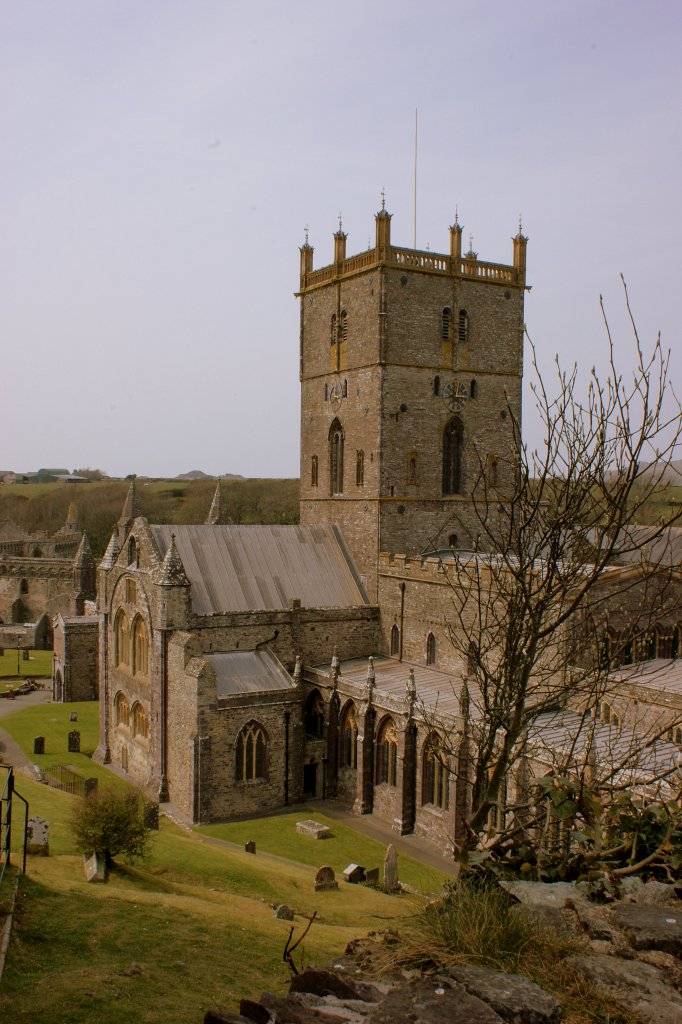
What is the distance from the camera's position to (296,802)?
3100 centimetres

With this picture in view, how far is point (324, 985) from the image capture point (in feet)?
23.3

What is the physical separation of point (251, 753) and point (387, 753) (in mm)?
4829

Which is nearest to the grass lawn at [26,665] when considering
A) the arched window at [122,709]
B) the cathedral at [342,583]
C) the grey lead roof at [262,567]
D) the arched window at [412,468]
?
the arched window at [122,709]

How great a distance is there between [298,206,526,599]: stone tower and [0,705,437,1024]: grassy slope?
14.7 meters

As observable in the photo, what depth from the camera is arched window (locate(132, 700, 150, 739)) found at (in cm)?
3381

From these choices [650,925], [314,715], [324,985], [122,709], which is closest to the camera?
[324,985]

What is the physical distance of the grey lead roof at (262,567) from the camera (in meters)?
32.7

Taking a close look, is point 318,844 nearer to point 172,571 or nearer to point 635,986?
point 172,571

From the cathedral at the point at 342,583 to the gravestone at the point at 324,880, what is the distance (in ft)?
17.5

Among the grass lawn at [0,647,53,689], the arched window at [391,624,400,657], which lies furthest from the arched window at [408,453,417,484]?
the grass lawn at [0,647,53,689]

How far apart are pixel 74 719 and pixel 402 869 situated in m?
23.4

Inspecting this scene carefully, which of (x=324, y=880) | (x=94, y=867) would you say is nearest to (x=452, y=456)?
(x=324, y=880)

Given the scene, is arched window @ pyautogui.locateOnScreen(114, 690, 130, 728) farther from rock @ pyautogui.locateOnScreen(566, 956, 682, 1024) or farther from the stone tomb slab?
rock @ pyautogui.locateOnScreen(566, 956, 682, 1024)

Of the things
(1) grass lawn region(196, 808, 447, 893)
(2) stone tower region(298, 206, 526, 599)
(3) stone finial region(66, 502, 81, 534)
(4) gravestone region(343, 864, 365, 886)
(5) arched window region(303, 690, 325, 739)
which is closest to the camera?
(4) gravestone region(343, 864, 365, 886)
